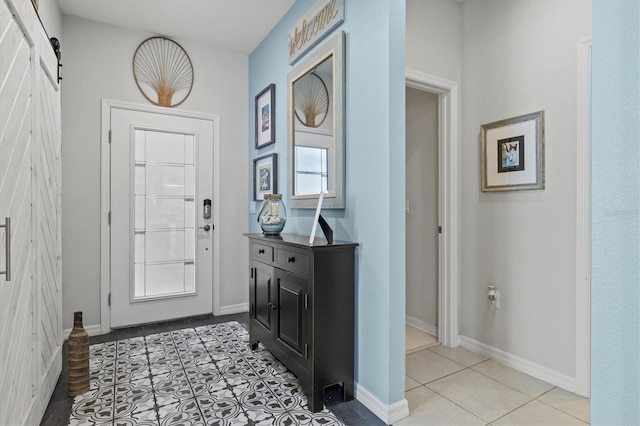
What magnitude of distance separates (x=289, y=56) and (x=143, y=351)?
269 centimetres

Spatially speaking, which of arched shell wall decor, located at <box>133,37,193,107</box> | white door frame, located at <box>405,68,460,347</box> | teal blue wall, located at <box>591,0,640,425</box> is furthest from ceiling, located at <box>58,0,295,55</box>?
teal blue wall, located at <box>591,0,640,425</box>

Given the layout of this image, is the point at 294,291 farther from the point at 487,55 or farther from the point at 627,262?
the point at 487,55

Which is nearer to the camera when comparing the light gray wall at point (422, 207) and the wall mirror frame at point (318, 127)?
the wall mirror frame at point (318, 127)

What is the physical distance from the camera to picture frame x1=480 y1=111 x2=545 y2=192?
239 cm

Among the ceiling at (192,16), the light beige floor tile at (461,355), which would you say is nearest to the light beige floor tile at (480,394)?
the light beige floor tile at (461,355)

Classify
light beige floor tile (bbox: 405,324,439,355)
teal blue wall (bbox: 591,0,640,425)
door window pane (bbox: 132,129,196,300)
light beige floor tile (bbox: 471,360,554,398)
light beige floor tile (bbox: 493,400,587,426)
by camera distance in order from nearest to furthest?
1. teal blue wall (bbox: 591,0,640,425)
2. light beige floor tile (bbox: 493,400,587,426)
3. light beige floor tile (bbox: 471,360,554,398)
4. light beige floor tile (bbox: 405,324,439,355)
5. door window pane (bbox: 132,129,196,300)

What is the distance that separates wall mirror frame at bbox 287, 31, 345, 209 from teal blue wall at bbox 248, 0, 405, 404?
0.06m

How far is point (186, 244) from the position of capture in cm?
363

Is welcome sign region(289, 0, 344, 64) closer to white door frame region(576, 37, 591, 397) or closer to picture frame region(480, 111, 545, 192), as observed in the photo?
picture frame region(480, 111, 545, 192)

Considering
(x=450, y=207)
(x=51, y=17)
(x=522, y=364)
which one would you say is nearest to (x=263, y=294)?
(x=450, y=207)

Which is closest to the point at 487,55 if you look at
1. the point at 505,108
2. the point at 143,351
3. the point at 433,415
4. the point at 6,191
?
the point at 505,108

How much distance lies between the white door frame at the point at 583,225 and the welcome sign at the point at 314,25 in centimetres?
153

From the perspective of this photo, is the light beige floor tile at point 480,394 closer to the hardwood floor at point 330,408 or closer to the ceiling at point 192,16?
the hardwood floor at point 330,408

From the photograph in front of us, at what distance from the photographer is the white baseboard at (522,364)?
87.5 inches
